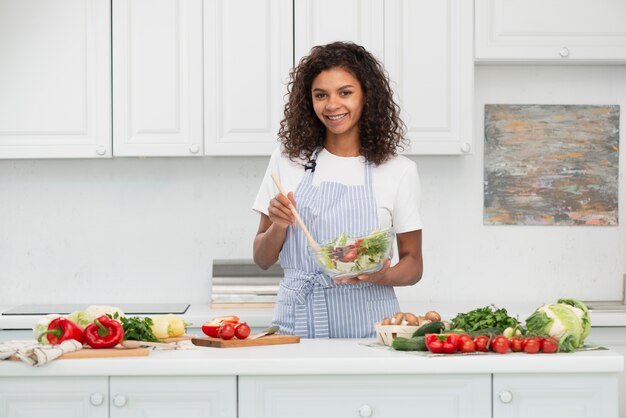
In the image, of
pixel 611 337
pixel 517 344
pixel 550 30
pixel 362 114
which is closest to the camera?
pixel 517 344

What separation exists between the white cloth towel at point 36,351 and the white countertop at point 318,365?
0.8 inches

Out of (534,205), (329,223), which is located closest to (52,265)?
(329,223)

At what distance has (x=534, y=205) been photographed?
181 inches

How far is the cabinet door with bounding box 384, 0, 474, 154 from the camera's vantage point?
13.5ft

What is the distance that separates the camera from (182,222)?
4.57 metres

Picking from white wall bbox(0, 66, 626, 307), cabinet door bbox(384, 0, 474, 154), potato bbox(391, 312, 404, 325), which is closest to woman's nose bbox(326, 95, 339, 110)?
potato bbox(391, 312, 404, 325)

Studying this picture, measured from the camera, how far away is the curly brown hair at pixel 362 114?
3.08 metres

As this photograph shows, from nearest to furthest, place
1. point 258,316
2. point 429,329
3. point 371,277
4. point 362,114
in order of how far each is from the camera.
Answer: point 429,329 < point 371,277 < point 362,114 < point 258,316

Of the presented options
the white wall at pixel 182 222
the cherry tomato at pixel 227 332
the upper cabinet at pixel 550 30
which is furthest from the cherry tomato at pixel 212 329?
the upper cabinet at pixel 550 30

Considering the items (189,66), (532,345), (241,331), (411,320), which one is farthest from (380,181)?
(189,66)

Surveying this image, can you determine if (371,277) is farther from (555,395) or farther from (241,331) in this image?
(555,395)

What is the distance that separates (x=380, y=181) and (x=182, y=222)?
1683 mm

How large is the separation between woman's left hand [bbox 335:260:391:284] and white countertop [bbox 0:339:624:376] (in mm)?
381

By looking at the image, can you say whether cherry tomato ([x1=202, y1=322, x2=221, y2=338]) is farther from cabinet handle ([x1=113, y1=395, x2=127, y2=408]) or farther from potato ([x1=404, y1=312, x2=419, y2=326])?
potato ([x1=404, y1=312, x2=419, y2=326])
